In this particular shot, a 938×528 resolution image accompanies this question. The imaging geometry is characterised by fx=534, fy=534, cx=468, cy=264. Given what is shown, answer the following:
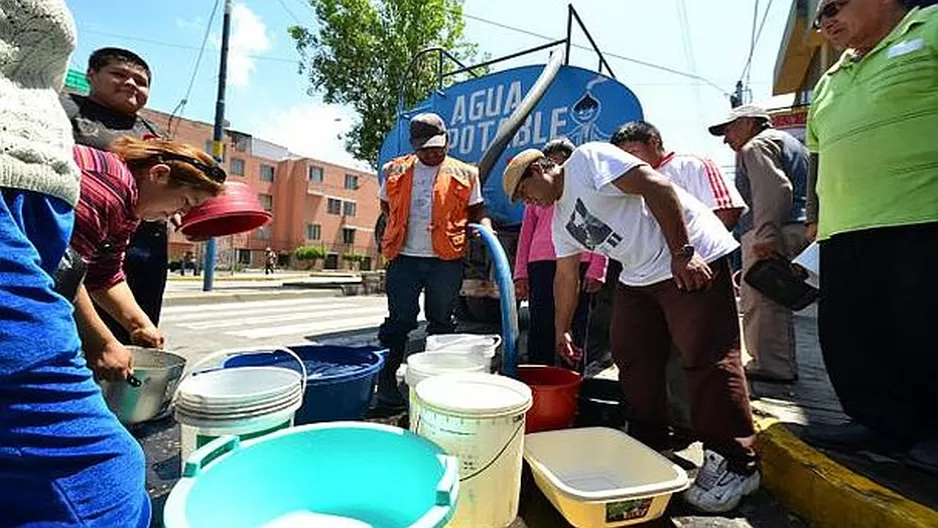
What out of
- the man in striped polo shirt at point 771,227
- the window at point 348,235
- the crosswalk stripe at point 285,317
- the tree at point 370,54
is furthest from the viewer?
the window at point 348,235

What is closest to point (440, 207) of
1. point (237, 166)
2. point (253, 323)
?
point (253, 323)

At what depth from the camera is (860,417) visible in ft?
6.67

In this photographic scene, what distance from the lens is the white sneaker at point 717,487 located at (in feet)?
6.10

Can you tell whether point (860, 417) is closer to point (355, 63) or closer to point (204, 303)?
point (204, 303)

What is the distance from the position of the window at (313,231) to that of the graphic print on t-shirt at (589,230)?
3898cm

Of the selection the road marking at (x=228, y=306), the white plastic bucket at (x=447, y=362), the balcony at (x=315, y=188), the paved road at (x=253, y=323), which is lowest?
the road marking at (x=228, y=306)

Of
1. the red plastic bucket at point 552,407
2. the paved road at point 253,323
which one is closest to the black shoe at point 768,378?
the red plastic bucket at point 552,407

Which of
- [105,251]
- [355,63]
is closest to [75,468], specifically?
[105,251]

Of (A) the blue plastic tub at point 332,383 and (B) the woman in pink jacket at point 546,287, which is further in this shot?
(B) the woman in pink jacket at point 546,287

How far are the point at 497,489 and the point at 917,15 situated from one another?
2146 mm

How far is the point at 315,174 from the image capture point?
40.1m

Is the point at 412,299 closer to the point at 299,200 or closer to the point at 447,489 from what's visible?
the point at 447,489

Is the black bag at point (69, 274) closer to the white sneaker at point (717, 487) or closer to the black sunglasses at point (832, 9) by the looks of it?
the white sneaker at point (717, 487)

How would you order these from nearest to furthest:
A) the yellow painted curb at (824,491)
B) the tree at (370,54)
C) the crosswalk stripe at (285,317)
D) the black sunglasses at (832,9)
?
the yellow painted curb at (824,491), the black sunglasses at (832,9), the crosswalk stripe at (285,317), the tree at (370,54)
